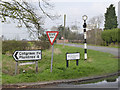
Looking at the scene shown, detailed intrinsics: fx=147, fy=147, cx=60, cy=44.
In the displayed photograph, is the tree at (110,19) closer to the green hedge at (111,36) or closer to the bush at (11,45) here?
the green hedge at (111,36)

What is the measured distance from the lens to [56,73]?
701 cm

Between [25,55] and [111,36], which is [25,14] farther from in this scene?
[111,36]

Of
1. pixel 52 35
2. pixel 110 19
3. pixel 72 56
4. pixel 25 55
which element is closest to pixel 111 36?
pixel 110 19

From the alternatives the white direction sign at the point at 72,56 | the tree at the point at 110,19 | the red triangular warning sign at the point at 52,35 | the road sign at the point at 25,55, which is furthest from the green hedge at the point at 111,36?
the road sign at the point at 25,55

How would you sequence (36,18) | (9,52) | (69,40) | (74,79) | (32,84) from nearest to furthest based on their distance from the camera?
(32,84) → (74,79) → (36,18) → (9,52) → (69,40)

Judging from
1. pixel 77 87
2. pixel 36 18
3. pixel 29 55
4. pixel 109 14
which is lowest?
pixel 77 87

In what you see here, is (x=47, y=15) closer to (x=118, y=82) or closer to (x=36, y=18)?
(x=36, y=18)

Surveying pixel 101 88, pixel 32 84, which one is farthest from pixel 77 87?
pixel 32 84

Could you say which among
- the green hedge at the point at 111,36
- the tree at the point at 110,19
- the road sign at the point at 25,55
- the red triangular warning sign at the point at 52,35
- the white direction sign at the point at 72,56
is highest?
the tree at the point at 110,19

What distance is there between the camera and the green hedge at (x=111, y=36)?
25898 mm

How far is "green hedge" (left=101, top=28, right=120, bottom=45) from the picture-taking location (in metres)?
25.9

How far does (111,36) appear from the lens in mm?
27656

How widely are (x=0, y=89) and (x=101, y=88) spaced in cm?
352

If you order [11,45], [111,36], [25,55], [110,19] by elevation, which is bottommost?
[25,55]
